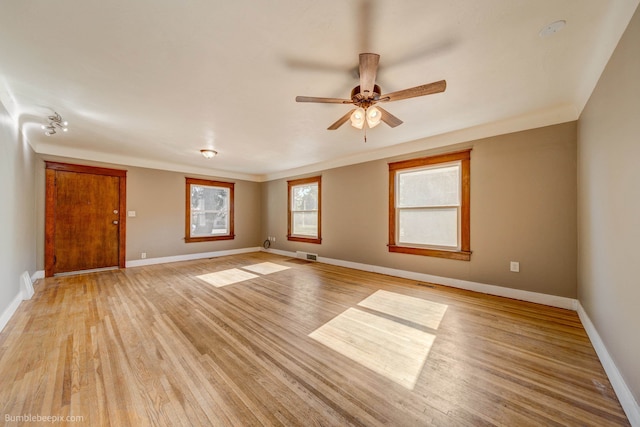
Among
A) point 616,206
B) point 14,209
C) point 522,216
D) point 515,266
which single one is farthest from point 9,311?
point 522,216

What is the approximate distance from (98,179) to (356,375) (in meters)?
5.90

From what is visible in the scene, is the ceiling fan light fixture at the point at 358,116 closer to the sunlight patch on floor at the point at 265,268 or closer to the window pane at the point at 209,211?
the sunlight patch on floor at the point at 265,268

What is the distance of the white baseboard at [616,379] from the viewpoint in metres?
1.24

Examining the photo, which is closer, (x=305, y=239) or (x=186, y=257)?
(x=186, y=257)

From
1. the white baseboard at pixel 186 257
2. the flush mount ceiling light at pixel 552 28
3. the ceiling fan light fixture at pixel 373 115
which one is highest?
the flush mount ceiling light at pixel 552 28

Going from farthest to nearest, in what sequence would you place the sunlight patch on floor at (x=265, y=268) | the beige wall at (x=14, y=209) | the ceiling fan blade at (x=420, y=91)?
the sunlight patch on floor at (x=265, y=268) → the beige wall at (x=14, y=209) → the ceiling fan blade at (x=420, y=91)

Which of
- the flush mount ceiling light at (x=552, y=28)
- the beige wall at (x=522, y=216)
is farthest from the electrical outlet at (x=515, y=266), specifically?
the flush mount ceiling light at (x=552, y=28)

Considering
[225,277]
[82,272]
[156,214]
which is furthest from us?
[156,214]

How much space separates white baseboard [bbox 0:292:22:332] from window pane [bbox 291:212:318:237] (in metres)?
4.66

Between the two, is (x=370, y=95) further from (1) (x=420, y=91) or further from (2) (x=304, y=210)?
(2) (x=304, y=210)

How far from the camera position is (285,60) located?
1909 mm

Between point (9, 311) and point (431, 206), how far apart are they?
555 centimetres

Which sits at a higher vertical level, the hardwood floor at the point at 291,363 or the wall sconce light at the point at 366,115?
the wall sconce light at the point at 366,115

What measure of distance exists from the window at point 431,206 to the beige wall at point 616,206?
4.37 ft
